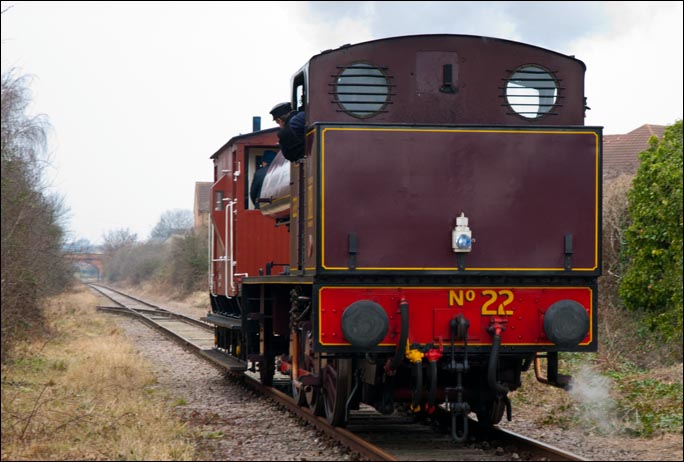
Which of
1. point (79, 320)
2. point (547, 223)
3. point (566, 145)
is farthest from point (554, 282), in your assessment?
point (79, 320)

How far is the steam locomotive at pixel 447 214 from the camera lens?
314 inches

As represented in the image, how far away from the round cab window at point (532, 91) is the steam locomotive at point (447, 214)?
0.04ft

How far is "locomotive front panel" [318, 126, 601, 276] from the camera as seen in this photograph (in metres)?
7.96

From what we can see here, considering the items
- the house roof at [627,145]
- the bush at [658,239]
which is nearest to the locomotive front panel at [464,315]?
the bush at [658,239]

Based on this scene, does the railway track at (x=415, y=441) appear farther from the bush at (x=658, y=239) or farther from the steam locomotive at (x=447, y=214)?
the bush at (x=658, y=239)

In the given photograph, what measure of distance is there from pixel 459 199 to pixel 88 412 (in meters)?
4.30

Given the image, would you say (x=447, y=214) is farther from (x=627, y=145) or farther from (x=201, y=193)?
(x=201, y=193)

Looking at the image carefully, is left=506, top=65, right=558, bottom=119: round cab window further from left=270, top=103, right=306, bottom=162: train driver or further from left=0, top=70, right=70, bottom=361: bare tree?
left=0, top=70, right=70, bottom=361: bare tree

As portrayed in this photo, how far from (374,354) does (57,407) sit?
383 centimetres

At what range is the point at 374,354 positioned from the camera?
815cm

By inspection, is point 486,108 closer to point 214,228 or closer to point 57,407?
point 57,407

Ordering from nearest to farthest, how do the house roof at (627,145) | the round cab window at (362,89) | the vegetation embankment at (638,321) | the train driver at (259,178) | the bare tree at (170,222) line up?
the round cab window at (362,89) → the vegetation embankment at (638,321) → the train driver at (259,178) → the house roof at (627,145) → the bare tree at (170,222)

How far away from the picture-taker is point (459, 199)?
8117 millimetres

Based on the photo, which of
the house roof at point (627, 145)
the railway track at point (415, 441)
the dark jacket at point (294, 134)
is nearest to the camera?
the railway track at point (415, 441)
